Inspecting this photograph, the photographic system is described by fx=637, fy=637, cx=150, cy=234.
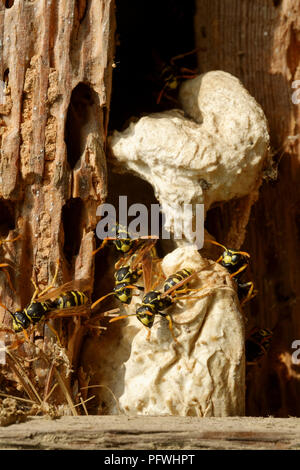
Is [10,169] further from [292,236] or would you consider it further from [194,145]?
[292,236]

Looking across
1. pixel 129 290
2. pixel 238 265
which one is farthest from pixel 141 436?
pixel 238 265

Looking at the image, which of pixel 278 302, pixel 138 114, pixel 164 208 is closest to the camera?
pixel 164 208

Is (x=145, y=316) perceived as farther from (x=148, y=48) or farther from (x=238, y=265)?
(x=148, y=48)

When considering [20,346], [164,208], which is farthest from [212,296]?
[20,346]

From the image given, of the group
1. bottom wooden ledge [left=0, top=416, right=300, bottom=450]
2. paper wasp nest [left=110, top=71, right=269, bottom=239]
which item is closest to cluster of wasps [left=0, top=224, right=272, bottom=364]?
paper wasp nest [left=110, top=71, right=269, bottom=239]

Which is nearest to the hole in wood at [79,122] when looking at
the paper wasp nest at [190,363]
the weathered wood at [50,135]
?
the weathered wood at [50,135]

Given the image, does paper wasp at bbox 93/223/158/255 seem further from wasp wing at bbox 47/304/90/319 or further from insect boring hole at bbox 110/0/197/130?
insect boring hole at bbox 110/0/197/130
